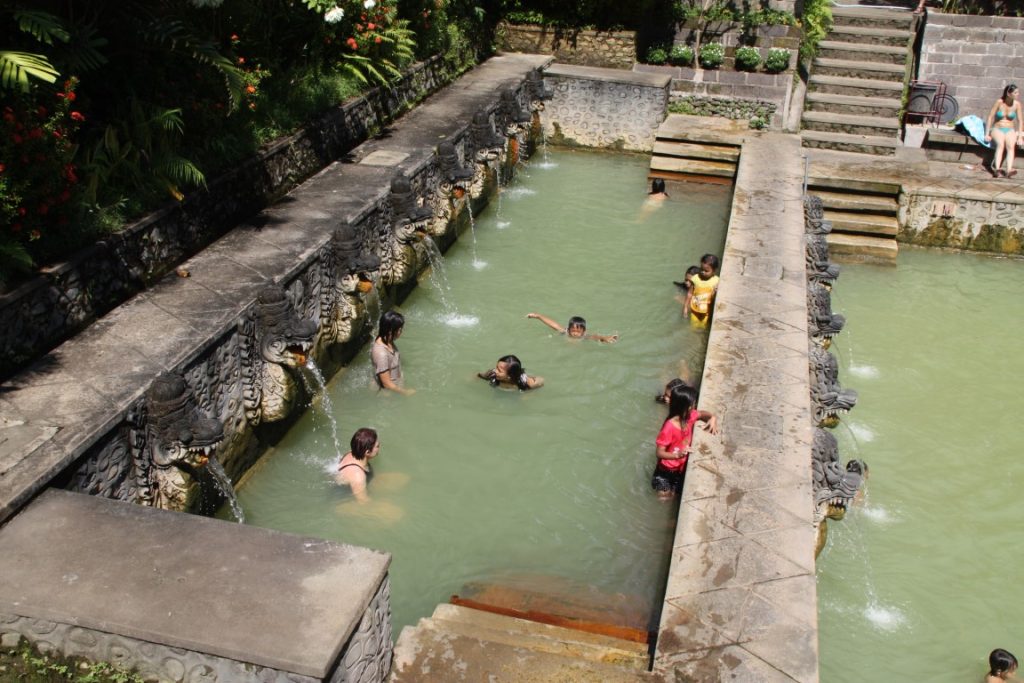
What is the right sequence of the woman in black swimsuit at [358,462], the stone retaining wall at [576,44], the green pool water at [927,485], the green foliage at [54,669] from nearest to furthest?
the green foliage at [54,669], the green pool water at [927,485], the woman in black swimsuit at [358,462], the stone retaining wall at [576,44]

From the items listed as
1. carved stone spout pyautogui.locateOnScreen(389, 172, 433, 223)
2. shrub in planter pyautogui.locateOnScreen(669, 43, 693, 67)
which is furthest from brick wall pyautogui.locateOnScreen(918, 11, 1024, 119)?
carved stone spout pyautogui.locateOnScreen(389, 172, 433, 223)

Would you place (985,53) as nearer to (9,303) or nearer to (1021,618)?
(1021,618)

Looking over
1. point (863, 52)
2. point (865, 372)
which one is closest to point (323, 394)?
point (865, 372)

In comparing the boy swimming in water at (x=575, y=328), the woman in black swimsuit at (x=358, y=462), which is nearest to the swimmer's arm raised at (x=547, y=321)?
the boy swimming in water at (x=575, y=328)

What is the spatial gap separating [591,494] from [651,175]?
10143 millimetres

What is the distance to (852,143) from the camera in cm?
1745

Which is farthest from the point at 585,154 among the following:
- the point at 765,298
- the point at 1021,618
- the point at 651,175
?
the point at 1021,618

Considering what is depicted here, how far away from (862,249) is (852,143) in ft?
10.0

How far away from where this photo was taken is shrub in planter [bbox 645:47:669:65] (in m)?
19.5

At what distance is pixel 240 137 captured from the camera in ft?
35.5

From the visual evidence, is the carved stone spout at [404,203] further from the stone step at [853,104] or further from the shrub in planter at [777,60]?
the stone step at [853,104]

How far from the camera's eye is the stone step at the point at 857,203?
15750 mm

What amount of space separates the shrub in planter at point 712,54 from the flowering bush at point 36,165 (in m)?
14.0

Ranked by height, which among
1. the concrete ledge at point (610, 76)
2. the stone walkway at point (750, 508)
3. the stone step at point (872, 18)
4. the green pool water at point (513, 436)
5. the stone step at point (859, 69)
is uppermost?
the stone step at point (872, 18)
